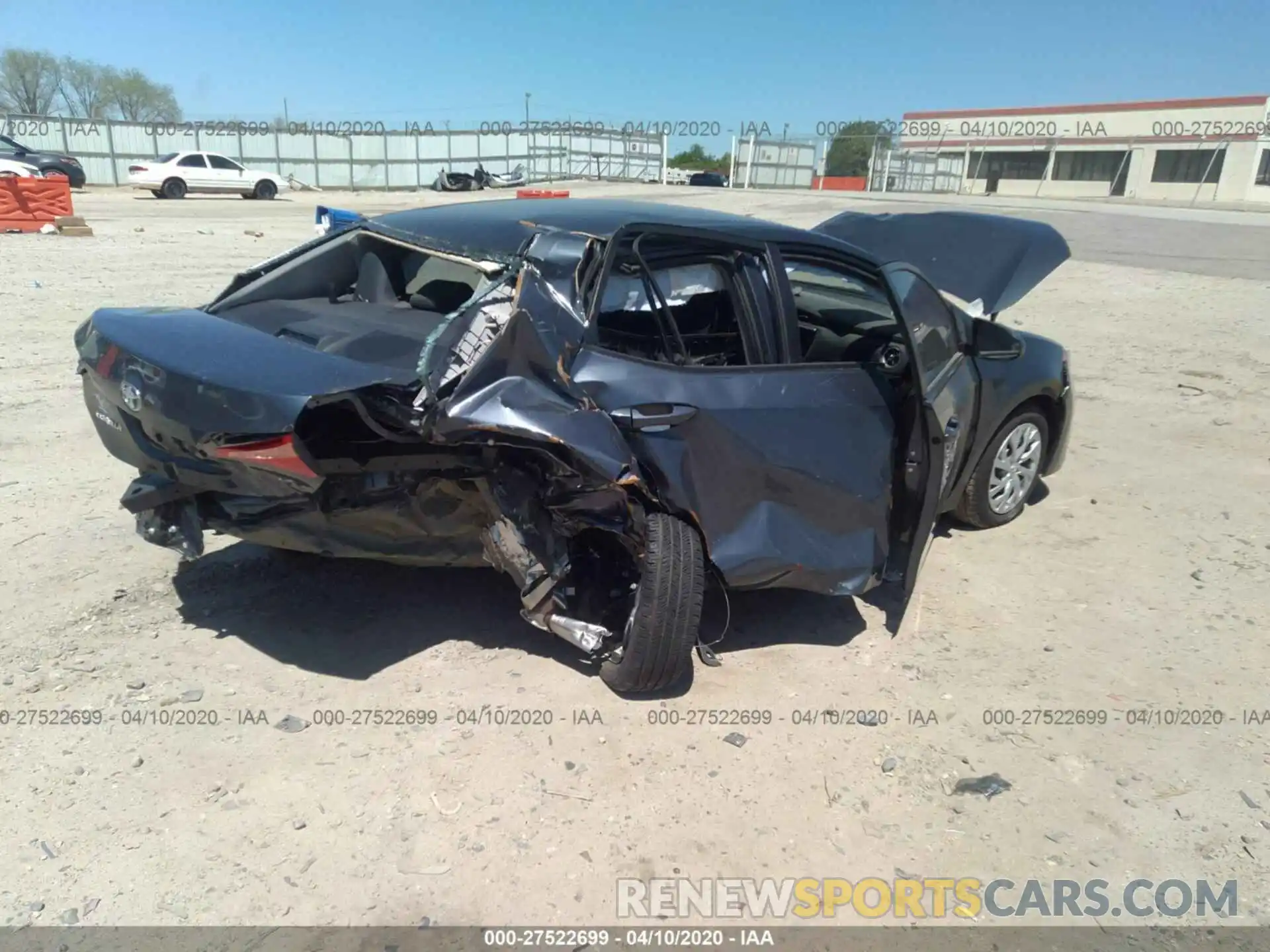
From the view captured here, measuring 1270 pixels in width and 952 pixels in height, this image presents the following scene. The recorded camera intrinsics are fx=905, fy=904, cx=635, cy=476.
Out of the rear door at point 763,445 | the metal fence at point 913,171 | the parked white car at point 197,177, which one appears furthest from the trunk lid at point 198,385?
the metal fence at point 913,171

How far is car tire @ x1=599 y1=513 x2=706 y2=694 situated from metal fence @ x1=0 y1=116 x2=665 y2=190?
3946cm

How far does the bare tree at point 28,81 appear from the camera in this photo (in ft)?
214

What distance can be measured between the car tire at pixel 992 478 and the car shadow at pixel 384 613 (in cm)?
120

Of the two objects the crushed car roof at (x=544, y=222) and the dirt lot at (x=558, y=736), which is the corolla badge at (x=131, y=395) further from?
the crushed car roof at (x=544, y=222)

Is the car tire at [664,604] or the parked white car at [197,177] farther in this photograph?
the parked white car at [197,177]

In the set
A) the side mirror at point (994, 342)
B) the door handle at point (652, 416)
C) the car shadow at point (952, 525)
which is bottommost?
the car shadow at point (952, 525)

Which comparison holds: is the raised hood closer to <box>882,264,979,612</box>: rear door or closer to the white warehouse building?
<box>882,264,979,612</box>: rear door

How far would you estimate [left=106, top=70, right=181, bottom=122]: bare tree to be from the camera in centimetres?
7069

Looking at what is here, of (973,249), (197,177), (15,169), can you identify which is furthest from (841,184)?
(973,249)

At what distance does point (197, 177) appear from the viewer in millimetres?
29141

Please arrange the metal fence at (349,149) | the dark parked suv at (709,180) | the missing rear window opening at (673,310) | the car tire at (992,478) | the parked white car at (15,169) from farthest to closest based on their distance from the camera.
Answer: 1. the dark parked suv at (709,180)
2. the metal fence at (349,149)
3. the parked white car at (15,169)
4. the car tire at (992,478)
5. the missing rear window opening at (673,310)

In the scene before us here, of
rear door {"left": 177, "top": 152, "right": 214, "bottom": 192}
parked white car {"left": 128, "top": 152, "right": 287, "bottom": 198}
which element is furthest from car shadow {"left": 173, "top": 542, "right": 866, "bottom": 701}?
rear door {"left": 177, "top": 152, "right": 214, "bottom": 192}

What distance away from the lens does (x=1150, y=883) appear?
269 centimetres

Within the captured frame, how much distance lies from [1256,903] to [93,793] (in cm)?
348
